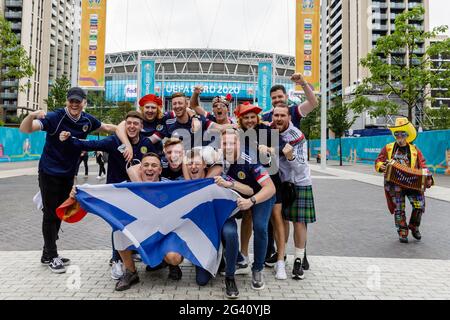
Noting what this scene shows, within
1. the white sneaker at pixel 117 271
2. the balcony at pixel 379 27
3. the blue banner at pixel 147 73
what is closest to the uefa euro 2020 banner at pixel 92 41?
the white sneaker at pixel 117 271

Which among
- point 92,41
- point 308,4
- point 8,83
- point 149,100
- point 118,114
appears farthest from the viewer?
point 8,83

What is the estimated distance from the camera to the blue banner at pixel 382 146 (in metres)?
18.0

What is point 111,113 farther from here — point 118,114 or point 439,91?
point 439,91

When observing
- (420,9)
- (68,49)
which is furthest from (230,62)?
(420,9)

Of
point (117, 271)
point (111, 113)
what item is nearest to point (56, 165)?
point (117, 271)

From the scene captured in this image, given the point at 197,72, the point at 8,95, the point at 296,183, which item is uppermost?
the point at 197,72

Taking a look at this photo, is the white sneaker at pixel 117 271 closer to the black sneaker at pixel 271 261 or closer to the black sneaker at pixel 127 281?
the black sneaker at pixel 127 281

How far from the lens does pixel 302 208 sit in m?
4.17

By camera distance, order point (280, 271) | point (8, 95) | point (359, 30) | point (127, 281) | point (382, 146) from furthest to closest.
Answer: point (8, 95), point (359, 30), point (382, 146), point (280, 271), point (127, 281)

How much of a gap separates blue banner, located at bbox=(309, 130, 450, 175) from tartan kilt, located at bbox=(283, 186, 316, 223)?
4.69 metres

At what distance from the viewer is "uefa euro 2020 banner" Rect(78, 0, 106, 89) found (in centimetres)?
1734

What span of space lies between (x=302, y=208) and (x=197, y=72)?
88.1m

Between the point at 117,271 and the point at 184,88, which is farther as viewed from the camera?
the point at 184,88
